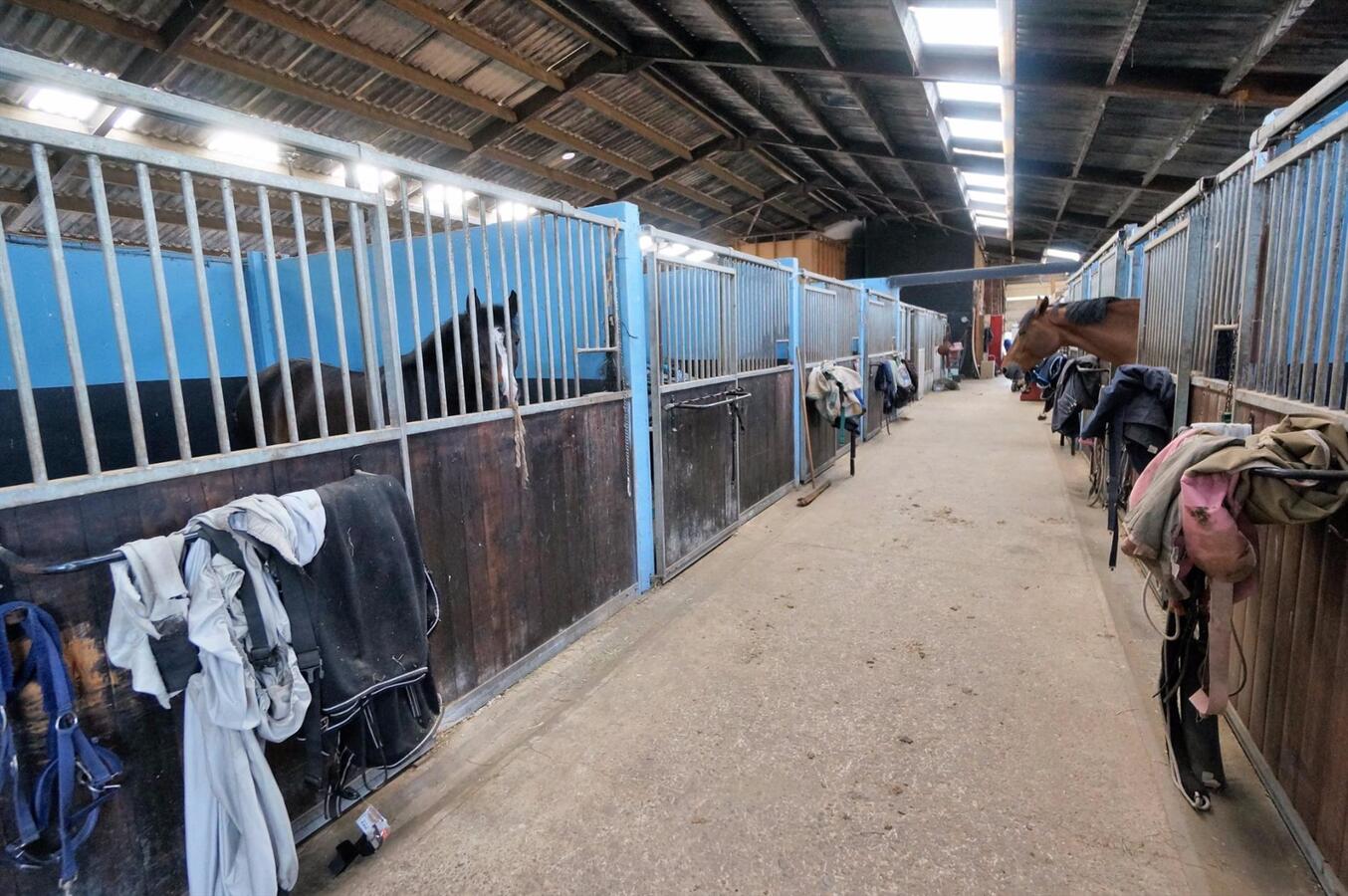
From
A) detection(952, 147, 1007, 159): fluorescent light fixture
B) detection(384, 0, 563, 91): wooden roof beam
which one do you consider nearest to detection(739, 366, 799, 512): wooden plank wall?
detection(384, 0, 563, 91): wooden roof beam

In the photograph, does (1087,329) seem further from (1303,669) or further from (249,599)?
(249,599)

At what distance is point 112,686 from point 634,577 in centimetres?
218

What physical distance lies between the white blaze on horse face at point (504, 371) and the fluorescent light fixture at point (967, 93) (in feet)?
17.9

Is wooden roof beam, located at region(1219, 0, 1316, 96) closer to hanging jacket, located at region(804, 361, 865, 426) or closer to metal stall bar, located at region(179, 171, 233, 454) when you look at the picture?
hanging jacket, located at region(804, 361, 865, 426)

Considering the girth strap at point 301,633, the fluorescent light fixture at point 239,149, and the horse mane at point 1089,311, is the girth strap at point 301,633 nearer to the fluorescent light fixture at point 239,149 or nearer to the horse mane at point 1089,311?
the horse mane at point 1089,311

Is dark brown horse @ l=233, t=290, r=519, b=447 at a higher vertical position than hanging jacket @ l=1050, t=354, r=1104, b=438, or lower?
higher

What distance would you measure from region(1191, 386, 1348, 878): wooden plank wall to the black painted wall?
599 inches

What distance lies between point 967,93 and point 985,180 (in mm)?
3786

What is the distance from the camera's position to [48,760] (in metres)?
1.13

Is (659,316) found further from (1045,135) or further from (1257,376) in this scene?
(1045,135)

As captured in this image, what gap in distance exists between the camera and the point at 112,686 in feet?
4.23

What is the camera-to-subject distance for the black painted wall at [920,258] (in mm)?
15609

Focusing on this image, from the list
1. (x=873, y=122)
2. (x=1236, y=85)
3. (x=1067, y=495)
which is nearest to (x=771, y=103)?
(x=873, y=122)

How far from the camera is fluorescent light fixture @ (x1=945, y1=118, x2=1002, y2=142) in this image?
6904mm
